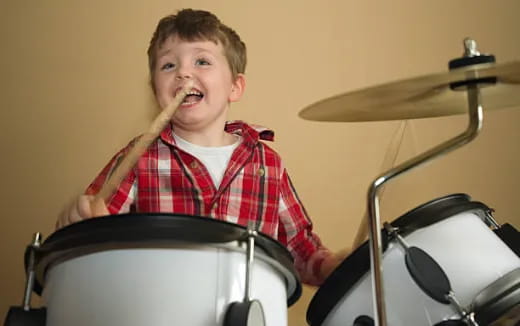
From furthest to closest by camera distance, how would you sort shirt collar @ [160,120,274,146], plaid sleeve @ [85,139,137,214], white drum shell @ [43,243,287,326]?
shirt collar @ [160,120,274,146]
plaid sleeve @ [85,139,137,214]
white drum shell @ [43,243,287,326]

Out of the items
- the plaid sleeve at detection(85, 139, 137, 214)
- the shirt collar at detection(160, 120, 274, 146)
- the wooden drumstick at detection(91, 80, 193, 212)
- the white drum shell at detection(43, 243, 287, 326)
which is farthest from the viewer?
the shirt collar at detection(160, 120, 274, 146)

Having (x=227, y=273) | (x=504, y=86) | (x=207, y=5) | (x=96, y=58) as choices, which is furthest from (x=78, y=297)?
(x=207, y=5)

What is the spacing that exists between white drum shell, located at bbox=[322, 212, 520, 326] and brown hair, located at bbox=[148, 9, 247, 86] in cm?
49

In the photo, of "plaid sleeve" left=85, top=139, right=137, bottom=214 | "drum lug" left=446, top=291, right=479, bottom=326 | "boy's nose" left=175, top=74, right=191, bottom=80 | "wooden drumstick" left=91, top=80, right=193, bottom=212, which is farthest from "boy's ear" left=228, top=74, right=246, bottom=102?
"drum lug" left=446, top=291, right=479, bottom=326

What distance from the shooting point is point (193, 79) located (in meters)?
1.00

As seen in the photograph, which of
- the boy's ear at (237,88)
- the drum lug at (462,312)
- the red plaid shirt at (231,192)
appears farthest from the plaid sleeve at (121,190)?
the drum lug at (462,312)

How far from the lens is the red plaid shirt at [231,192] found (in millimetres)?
970

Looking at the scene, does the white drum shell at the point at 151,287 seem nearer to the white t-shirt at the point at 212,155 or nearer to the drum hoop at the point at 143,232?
the drum hoop at the point at 143,232

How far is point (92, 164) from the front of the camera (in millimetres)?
1148

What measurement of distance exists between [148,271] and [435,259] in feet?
1.10

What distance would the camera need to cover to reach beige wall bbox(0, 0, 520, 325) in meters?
1.13

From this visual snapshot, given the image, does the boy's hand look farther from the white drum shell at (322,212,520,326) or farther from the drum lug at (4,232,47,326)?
the white drum shell at (322,212,520,326)

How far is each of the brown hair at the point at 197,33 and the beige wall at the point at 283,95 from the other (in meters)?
0.15

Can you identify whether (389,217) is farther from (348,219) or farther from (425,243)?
(425,243)
